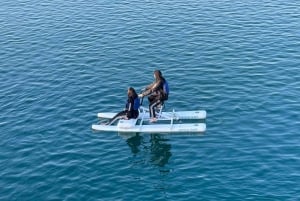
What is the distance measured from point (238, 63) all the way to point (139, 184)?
18651 millimetres

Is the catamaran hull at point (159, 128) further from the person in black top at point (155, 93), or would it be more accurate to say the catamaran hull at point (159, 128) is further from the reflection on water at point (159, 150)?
the person in black top at point (155, 93)

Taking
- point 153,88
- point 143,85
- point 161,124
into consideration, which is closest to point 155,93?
point 153,88

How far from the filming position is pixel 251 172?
95.0 feet

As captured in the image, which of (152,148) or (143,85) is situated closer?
(152,148)

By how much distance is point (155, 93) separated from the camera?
34875 millimetres

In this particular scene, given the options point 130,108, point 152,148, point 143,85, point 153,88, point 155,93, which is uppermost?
point 153,88

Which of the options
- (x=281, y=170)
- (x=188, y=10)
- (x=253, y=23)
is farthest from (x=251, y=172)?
(x=188, y=10)

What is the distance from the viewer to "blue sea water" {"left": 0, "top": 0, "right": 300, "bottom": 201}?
28.8 meters

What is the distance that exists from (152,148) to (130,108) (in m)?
3.35

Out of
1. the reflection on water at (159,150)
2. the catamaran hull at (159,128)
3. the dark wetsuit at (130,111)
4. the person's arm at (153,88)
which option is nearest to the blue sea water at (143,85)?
the reflection on water at (159,150)

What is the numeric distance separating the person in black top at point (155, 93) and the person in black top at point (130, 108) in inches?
43.0

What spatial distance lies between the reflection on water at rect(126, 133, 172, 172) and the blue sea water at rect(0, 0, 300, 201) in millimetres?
108

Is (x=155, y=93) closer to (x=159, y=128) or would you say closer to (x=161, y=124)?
(x=161, y=124)

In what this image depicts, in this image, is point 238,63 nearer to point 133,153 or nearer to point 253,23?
point 253,23
